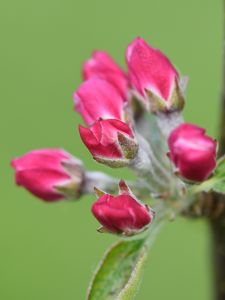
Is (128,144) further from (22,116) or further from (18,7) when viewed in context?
(18,7)

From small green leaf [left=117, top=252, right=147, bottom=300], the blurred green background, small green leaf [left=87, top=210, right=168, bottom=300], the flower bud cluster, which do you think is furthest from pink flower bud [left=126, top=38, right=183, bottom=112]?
the blurred green background

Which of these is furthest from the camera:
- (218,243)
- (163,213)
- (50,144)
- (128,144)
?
(50,144)

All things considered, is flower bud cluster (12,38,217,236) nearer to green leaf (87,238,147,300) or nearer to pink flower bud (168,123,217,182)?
pink flower bud (168,123,217,182)

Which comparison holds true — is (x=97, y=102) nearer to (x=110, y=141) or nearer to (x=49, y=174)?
(x=110, y=141)

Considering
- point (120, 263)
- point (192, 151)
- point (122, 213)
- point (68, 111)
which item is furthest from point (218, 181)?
point (68, 111)

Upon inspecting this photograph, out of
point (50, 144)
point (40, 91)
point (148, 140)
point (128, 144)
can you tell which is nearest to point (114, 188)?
A: point (148, 140)

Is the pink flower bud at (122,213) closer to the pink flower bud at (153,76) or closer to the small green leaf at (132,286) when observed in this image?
the small green leaf at (132,286)
